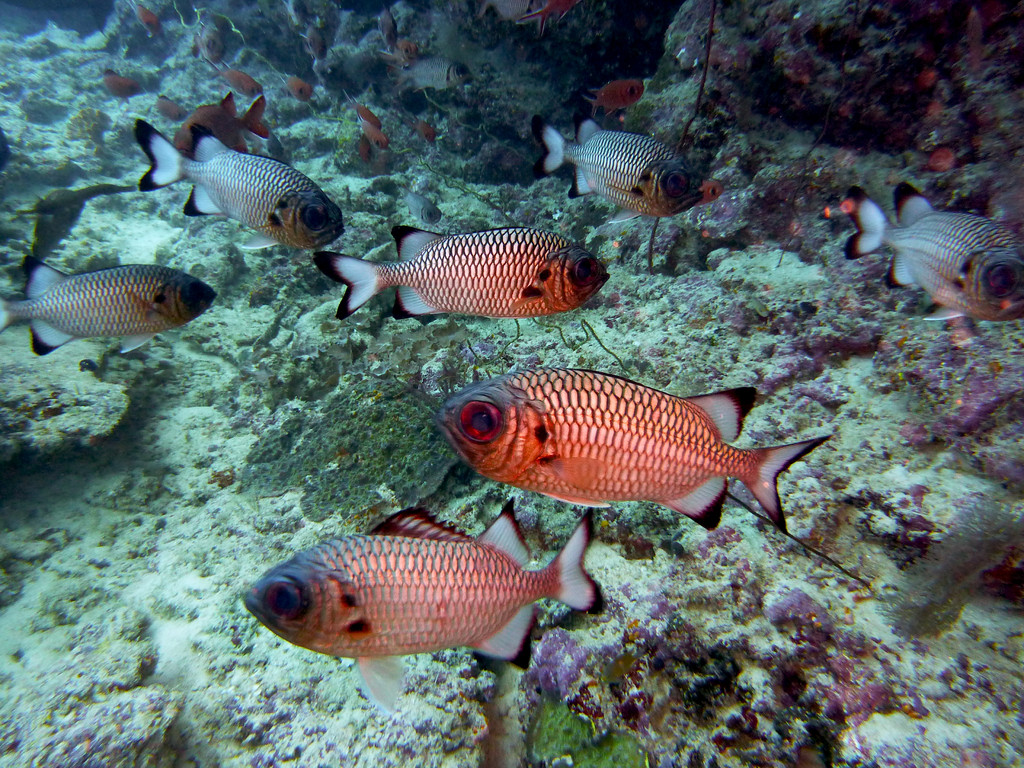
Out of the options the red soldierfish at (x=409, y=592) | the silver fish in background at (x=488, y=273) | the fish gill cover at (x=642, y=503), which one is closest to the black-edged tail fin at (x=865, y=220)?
the fish gill cover at (x=642, y=503)

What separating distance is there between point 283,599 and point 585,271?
242 centimetres

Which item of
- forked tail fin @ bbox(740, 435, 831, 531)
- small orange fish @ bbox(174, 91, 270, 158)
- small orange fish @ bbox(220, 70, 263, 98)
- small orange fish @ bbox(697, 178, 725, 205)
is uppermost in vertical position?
small orange fish @ bbox(220, 70, 263, 98)

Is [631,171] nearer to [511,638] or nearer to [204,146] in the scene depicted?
[511,638]

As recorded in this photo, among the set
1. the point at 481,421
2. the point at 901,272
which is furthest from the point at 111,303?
the point at 901,272

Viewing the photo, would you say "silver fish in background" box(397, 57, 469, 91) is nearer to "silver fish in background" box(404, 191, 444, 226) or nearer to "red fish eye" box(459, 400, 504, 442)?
"silver fish in background" box(404, 191, 444, 226)

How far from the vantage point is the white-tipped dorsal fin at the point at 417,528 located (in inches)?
85.7

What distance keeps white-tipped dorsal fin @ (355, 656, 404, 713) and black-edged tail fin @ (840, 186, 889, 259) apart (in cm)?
443

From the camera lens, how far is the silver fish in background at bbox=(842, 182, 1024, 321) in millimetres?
2830

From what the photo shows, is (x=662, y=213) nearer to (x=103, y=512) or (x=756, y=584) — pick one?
(x=756, y=584)

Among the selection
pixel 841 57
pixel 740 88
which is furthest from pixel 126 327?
pixel 841 57

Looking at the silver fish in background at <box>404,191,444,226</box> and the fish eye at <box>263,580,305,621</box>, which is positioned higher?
the silver fish in background at <box>404,191,444,226</box>

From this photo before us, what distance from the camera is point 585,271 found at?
294 cm

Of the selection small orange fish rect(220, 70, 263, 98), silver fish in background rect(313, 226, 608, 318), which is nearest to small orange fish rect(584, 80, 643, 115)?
silver fish in background rect(313, 226, 608, 318)

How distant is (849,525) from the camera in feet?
9.71
